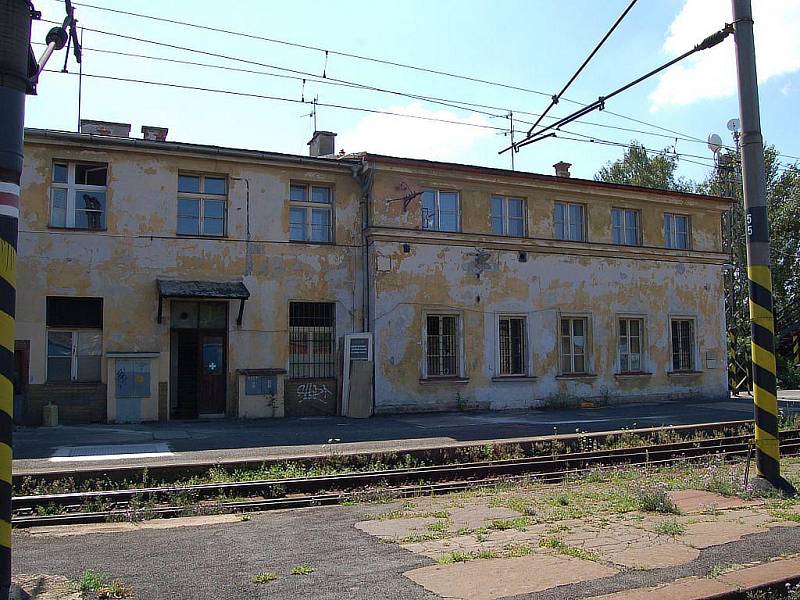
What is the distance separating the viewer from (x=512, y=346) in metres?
21.6

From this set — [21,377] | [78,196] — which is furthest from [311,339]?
[21,377]

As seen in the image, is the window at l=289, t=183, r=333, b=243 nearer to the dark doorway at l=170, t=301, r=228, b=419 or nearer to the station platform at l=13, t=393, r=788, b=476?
the dark doorway at l=170, t=301, r=228, b=419

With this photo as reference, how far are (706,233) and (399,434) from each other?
1547 centimetres

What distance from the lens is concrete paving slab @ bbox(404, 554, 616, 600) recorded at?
200 inches

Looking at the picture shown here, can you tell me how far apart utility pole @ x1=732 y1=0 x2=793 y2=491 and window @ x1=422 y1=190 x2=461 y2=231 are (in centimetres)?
1167

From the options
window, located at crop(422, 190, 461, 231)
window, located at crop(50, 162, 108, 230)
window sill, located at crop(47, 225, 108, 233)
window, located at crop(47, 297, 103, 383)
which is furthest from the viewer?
window, located at crop(422, 190, 461, 231)

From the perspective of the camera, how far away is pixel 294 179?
1930cm

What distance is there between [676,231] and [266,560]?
22.3 m

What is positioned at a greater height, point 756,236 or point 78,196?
point 78,196

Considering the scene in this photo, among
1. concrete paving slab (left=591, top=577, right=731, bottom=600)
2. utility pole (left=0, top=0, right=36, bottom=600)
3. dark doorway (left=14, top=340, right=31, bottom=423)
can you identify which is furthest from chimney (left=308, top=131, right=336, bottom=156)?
concrete paving slab (left=591, top=577, right=731, bottom=600)

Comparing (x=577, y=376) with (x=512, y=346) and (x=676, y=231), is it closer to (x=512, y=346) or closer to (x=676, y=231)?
(x=512, y=346)

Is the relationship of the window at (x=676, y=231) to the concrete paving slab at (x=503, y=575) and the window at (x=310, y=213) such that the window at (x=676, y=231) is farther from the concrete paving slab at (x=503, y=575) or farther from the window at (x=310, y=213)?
the concrete paving slab at (x=503, y=575)

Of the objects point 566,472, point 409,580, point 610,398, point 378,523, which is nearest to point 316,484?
point 378,523

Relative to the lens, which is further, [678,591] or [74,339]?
[74,339]
